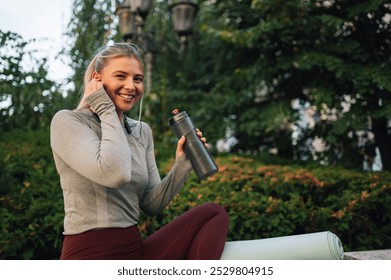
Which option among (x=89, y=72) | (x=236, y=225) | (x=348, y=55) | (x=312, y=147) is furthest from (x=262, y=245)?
(x=312, y=147)

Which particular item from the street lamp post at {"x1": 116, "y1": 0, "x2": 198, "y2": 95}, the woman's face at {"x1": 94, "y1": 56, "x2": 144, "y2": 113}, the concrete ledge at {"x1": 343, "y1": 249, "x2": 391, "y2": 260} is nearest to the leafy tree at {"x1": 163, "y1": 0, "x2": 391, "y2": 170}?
Result: the street lamp post at {"x1": 116, "y1": 0, "x2": 198, "y2": 95}

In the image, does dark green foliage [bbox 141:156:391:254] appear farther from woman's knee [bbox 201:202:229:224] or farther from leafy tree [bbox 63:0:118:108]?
leafy tree [bbox 63:0:118:108]

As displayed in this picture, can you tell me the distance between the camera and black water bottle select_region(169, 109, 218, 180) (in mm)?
1992

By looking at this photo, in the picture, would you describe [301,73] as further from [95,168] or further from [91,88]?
[95,168]

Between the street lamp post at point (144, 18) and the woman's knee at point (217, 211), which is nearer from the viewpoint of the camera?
the woman's knee at point (217, 211)

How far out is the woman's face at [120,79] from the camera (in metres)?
2.12

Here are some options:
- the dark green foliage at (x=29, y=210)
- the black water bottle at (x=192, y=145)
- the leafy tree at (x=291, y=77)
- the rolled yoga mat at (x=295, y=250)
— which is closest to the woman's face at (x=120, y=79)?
the black water bottle at (x=192, y=145)

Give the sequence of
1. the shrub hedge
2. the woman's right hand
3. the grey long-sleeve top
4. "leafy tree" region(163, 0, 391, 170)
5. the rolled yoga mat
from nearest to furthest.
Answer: the grey long-sleeve top, the rolled yoga mat, the woman's right hand, the shrub hedge, "leafy tree" region(163, 0, 391, 170)

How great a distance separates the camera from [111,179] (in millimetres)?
1826

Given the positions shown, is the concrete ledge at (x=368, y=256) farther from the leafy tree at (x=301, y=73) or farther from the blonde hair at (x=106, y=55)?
the leafy tree at (x=301, y=73)

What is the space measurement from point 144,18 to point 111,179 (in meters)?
5.28

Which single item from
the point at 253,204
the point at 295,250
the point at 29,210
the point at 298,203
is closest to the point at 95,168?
the point at 295,250

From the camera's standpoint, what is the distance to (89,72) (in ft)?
7.18

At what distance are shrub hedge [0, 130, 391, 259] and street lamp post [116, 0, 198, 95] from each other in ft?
9.42
